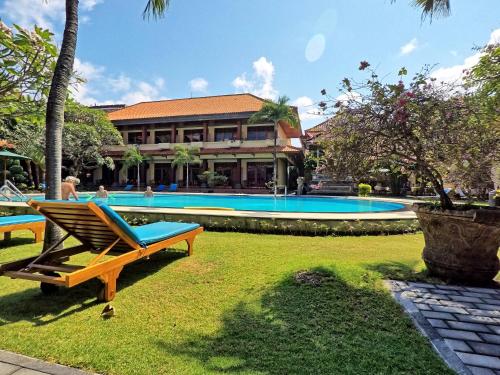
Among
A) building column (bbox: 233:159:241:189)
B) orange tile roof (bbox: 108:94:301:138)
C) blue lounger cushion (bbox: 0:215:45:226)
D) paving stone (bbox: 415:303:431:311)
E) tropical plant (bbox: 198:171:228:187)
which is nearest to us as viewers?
paving stone (bbox: 415:303:431:311)

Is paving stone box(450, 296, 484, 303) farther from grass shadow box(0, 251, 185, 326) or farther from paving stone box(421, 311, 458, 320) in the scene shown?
grass shadow box(0, 251, 185, 326)

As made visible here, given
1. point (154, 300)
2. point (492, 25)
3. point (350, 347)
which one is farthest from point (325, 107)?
point (492, 25)

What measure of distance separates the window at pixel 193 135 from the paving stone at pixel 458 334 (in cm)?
2779

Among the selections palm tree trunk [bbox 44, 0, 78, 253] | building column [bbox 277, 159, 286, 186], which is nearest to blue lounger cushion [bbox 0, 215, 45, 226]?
palm tree trunk [bbox 44, 0, 78, 253]

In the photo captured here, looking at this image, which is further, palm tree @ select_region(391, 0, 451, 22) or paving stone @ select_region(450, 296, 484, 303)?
palm tree @ select_region(391, 0, 451, 22)

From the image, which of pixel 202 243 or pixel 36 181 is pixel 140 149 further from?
pixel 202 243

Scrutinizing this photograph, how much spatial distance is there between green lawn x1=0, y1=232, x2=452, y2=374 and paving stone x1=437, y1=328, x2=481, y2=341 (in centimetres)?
24

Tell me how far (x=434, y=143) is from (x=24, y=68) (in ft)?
18.1

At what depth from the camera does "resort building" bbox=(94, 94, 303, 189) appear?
85.1 ft

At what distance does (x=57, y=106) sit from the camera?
3.56 m

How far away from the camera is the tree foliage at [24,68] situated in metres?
3.55

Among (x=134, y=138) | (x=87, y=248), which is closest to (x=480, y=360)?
(x=87, y=248)

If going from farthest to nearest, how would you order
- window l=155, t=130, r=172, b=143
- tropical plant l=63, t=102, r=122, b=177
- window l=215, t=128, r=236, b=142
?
window l=155, t=130, r=172, b=143 < window l=215, t=128, r=236, b=142 < tropical plant l=63, t=102, r=122, b=177

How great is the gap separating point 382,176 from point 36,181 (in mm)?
30161
